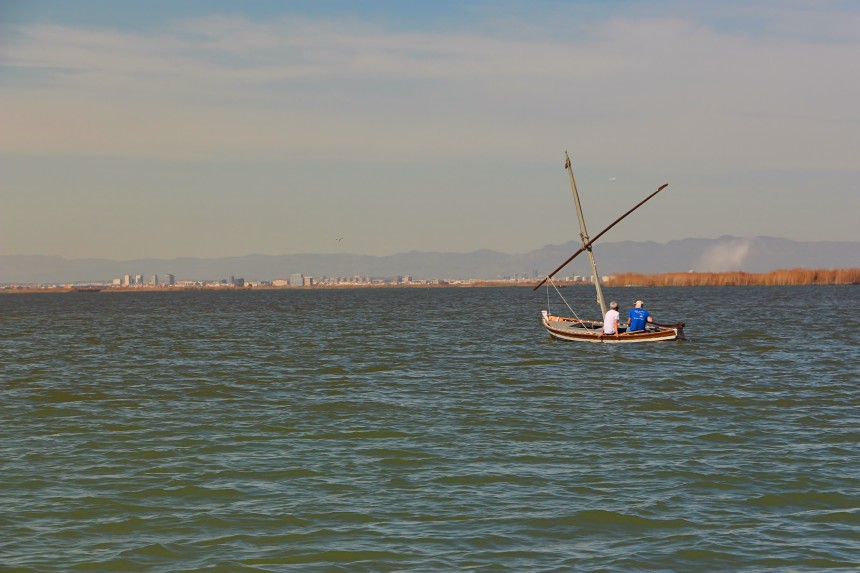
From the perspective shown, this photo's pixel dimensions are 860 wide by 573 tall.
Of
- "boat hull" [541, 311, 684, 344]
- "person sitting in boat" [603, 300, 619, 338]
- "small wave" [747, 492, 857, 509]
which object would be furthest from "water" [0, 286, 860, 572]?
"boat hull" [541, 311, 684, 344]

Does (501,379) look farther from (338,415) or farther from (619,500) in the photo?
(619,500)

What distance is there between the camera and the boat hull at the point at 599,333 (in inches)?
1922

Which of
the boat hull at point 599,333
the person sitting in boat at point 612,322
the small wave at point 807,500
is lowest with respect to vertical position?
the small wave at point 807,500

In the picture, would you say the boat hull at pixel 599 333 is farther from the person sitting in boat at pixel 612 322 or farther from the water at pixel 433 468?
the water at pixel 433 468

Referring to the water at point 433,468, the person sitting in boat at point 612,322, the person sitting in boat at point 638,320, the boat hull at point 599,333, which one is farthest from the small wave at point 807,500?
the person sitting in boat at point 638,320

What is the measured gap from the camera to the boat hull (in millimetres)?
48812

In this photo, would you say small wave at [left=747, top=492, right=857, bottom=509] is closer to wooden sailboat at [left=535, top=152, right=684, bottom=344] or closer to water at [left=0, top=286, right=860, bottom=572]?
water at [left=0, top=286, right=860, bottom=572]

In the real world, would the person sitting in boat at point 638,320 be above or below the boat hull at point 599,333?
above

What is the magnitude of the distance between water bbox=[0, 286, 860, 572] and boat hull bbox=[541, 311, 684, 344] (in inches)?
357

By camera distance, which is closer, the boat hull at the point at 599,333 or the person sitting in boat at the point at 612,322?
the person sitting in boat at the point at 612,322

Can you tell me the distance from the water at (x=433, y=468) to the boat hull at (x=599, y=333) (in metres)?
9.06

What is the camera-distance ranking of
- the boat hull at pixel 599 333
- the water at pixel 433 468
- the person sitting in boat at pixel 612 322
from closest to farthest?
1. the water at pixel 433 468
2. the person sitting in boat at pixel 612 322
3. the boat hull at pixel 599 333

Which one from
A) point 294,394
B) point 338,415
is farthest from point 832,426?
point 294,394

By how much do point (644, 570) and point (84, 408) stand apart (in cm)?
1952
